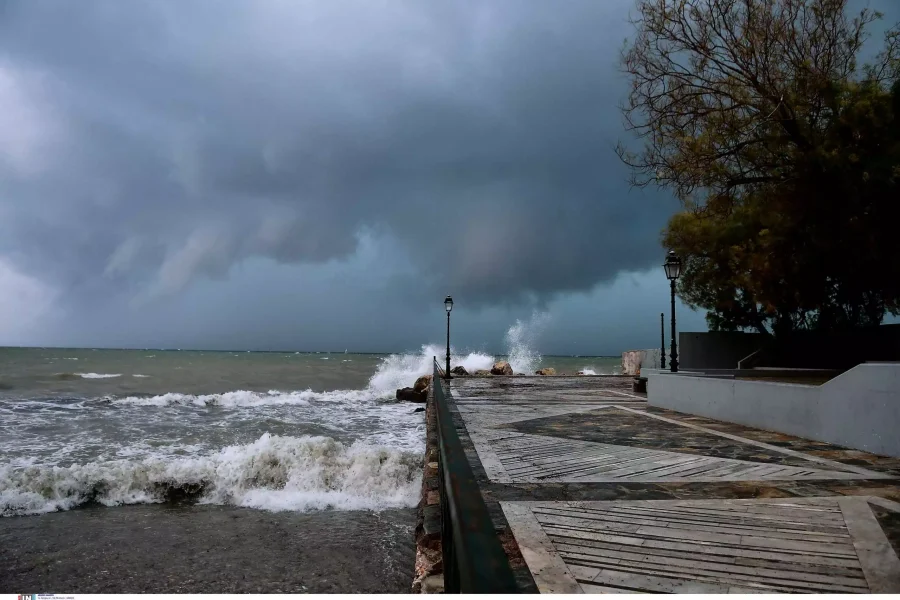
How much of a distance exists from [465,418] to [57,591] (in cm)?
575

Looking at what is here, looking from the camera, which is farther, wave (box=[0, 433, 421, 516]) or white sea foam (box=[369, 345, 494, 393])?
white sea foam (box=[369, 345, 494, 393])

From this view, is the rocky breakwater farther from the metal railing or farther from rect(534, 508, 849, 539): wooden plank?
the metal railing

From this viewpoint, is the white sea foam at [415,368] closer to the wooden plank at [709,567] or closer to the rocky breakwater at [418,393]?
the rocky breakwater at [418,393]

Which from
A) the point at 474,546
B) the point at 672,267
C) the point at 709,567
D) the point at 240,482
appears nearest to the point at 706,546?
the point at 709,567

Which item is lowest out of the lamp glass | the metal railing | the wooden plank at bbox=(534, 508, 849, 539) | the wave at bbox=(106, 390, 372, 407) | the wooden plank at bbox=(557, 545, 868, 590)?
the wave at bbox=(106, 390, 372, 407)

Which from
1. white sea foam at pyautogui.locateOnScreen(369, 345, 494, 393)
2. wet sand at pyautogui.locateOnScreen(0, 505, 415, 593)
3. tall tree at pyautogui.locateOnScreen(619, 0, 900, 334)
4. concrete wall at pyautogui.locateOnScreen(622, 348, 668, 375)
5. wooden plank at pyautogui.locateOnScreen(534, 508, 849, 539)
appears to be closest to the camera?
wooden plank at pyautogui.locateOnScreen(534, 508, 849, 539)

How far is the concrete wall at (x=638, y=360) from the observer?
2348 centimetres

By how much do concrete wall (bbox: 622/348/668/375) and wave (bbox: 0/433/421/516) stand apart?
615 inches

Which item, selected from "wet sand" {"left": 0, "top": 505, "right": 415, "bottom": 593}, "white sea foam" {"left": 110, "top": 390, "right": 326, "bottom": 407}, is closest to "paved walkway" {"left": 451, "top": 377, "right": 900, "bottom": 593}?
"wet sand" {"left": 0, "top": 505, "right": 415, "bottom": 593}

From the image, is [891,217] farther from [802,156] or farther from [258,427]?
[258,427]

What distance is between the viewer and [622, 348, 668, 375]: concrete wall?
23.5m

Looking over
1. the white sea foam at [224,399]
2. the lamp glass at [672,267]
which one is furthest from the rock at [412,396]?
the lamp glass at [672,267]

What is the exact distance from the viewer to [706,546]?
303 centimetres

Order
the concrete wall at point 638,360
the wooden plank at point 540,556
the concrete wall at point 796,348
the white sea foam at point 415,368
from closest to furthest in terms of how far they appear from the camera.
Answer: the wooden plank at point 540,556, the concrete wall at point 796,348, the concrete wall at point 638,360, the white sea foam at point 415,368
